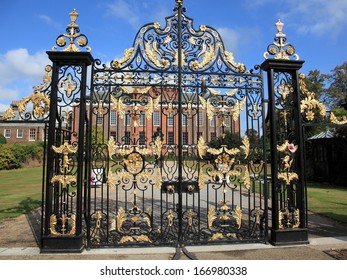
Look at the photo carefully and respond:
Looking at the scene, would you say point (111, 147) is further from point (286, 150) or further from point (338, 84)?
point (338, 84)

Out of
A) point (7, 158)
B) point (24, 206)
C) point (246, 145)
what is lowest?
point (24, 206)

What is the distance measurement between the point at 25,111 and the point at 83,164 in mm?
1504

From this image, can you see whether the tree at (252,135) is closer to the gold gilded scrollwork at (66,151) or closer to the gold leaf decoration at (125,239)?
the gold leaf decoration at (125,239)

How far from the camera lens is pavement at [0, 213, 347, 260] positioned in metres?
4.57

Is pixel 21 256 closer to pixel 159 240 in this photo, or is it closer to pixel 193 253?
pixel 159 240

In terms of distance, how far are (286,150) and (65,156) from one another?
172 inches

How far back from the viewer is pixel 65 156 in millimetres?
5121

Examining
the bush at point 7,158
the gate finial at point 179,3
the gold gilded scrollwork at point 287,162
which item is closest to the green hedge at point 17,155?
the bush at point 7,158

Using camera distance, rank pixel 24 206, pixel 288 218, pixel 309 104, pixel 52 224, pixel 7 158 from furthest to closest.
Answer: pixel 7 158 → pixel 24 206 → pixel 309 104 → pixel 288 218 → pixel 52 224

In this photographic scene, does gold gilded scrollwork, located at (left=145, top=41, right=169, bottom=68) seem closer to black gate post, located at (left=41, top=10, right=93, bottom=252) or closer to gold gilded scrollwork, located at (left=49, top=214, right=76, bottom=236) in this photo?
black gate post, located at (left=41, top=10, right=93, bottom=252)

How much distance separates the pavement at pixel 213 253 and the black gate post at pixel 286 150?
0.33 meters

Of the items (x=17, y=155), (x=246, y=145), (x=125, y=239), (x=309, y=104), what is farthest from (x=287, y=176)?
(x=17, y=155)

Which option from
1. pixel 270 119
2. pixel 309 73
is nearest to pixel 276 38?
pixel 270 119

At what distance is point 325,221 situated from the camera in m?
7.21
